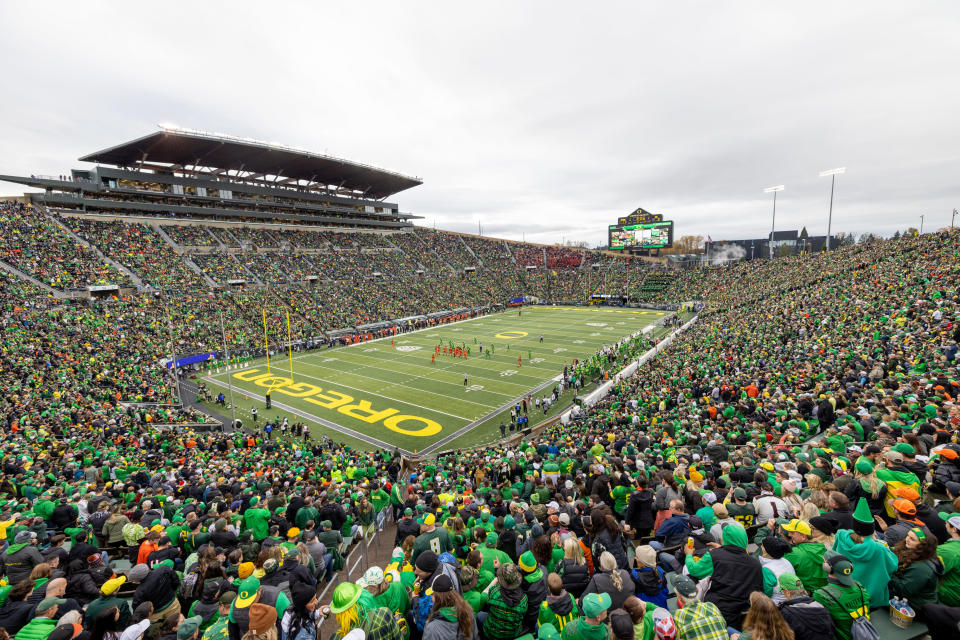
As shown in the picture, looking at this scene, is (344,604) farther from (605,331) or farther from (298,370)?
Result: (605,331)

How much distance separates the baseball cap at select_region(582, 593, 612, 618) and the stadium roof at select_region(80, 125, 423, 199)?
56.4 meters

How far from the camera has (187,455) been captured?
14195 millimetres

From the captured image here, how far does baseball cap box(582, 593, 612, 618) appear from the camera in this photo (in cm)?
339

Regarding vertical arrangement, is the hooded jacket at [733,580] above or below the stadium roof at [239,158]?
below

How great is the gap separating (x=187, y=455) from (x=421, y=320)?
37175 mm

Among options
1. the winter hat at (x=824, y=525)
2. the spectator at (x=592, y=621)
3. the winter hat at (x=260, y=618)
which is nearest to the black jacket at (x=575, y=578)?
the spectator at (x=592, y=621)

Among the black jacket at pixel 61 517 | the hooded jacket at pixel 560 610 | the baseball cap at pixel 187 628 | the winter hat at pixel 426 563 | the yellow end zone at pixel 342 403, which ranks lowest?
the yellow end zone at pixel 342 403

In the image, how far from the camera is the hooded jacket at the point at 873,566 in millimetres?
3697

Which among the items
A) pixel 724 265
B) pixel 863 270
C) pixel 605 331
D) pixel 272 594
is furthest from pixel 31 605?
pixel 724 265

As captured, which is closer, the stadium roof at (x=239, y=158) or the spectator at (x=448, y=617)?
the spectator at (x=448, y=617)

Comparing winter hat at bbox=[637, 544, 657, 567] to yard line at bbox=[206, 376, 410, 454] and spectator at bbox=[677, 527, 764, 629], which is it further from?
yard line at bbox=[206, 376, 410, 454]

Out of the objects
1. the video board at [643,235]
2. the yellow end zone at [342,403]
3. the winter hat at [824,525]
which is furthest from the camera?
the video board at [643,235]

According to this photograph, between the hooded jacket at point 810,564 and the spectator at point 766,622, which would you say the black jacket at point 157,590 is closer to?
the spectator at point 766,622

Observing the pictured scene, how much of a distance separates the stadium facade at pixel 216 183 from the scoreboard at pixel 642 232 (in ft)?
124
